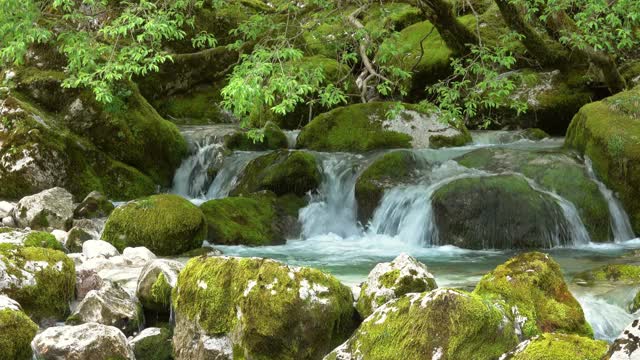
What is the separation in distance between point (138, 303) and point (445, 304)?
9.40ft

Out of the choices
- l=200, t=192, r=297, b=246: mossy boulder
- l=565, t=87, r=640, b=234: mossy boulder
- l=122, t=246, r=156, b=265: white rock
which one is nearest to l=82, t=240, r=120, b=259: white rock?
l=122, t=246, r=156, b=265: white rock

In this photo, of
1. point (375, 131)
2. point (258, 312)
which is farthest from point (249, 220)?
point (258, 312)

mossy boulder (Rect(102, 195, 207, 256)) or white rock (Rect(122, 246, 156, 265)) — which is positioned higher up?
mossy boulder (Rect(102, 195, 207, 256))

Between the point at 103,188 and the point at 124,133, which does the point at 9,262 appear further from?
the point at 124,133

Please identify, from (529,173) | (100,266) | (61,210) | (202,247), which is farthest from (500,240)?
(61,210)

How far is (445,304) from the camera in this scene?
4.24m

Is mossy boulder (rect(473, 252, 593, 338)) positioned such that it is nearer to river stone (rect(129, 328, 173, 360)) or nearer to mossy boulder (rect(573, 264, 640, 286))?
mossy boulder (rect(573, 264, 640, 286))

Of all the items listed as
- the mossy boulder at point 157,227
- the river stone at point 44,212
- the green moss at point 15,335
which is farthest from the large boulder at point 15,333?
the river stone at point 44,212

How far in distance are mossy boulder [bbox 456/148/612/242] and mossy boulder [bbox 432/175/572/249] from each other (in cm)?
49

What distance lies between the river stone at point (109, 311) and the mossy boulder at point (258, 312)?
0.45 metres

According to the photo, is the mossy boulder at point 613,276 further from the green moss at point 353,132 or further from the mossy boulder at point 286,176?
the green moss at point 353,132

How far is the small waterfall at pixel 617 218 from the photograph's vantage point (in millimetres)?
10141

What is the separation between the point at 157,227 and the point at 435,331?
5.68 m

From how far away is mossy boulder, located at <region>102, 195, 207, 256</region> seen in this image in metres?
8.91
